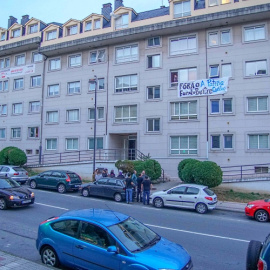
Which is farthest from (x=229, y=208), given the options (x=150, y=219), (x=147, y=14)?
(x=147, y=14)

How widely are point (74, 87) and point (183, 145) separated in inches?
497

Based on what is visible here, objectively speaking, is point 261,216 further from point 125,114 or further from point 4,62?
point 4,62

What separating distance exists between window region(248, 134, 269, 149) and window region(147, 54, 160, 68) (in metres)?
9.91

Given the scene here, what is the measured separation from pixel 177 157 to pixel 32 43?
63.7ft

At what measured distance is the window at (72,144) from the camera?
27.9 m

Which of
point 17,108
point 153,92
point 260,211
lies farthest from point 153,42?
point 260,211

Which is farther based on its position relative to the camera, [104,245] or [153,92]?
[153,92]

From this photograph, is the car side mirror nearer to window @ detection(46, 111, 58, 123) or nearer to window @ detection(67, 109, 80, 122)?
window @ detection(67, 109, 80, 122)

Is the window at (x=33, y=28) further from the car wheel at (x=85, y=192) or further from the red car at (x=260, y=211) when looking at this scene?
the red car at (x=260, y=211)

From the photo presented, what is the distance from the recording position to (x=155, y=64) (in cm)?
2536

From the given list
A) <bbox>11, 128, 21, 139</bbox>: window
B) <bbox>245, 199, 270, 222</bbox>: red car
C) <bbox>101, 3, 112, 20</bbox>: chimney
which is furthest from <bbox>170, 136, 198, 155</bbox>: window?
<bbox>11, 128, 21, 139</bbox>: window

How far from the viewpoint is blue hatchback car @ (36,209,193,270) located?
529cm

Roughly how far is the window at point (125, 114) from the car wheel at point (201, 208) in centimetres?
1307

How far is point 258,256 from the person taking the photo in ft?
17.3
